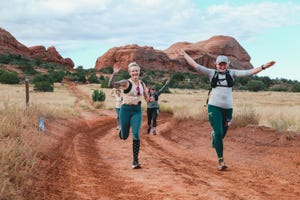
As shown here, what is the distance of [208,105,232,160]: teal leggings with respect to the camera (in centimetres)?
849

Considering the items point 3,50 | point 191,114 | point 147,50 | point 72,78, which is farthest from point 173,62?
point 191,114

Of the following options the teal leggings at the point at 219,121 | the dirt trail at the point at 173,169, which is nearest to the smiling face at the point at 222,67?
the teal leggings at the point at 219,121

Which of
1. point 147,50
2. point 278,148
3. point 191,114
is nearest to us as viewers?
point 278,148

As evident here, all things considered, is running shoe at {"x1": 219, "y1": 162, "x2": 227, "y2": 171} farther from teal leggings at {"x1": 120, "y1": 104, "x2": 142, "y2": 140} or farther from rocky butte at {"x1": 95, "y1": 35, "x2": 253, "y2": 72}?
rocky butte at {"x1": 95, "y1": 35, "x2": 253, "y2": 72}

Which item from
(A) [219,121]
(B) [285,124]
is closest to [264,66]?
(A) [219,121]

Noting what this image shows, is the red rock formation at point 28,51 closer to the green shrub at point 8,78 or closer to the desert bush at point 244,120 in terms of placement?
the green shrub at point 8,78

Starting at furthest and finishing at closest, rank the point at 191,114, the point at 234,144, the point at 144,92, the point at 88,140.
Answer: the point at 191,114 → the point at 88,140 → the point at 234,144 → the point at 144,92

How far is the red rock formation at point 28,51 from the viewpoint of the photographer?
115250 millimetres

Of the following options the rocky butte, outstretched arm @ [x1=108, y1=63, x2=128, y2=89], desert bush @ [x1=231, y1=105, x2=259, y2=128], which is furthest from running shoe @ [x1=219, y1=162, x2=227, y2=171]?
the rocky butte

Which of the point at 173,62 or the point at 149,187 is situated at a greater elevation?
the point at 173,62

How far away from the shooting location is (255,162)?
9766 millimetres

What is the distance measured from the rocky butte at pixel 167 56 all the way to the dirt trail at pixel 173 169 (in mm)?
106747

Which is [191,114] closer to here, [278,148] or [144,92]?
[278,148]

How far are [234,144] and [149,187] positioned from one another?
→ 6.53 metres
